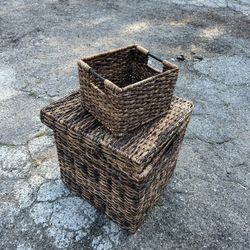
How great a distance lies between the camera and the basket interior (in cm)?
182

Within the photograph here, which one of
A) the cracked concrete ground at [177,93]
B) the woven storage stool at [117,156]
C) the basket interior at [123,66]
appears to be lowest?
the cracked concrete ground at [177,93]

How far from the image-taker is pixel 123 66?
1944mm

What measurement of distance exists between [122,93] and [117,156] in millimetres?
292

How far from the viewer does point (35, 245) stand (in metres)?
1.78

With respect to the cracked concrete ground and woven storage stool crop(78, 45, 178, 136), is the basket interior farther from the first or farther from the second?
the cracked concrete ground

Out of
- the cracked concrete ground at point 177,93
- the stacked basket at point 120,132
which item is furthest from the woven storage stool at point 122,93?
the cracked concrete ground at point 177,93

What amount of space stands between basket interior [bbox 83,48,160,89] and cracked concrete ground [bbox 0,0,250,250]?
0.73 m

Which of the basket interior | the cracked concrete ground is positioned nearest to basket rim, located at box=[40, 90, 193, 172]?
the basket interior

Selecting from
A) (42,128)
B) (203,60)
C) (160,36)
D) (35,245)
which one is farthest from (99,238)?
(160,36)

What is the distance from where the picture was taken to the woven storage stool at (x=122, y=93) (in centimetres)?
151

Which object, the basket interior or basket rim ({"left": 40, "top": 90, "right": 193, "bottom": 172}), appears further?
the basket interior

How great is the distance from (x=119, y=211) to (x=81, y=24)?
9.64 feet

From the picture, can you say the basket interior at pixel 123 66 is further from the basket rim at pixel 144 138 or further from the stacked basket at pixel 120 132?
the basket rim at pixel 144 138

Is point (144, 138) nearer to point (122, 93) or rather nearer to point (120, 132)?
point (120, 132)
